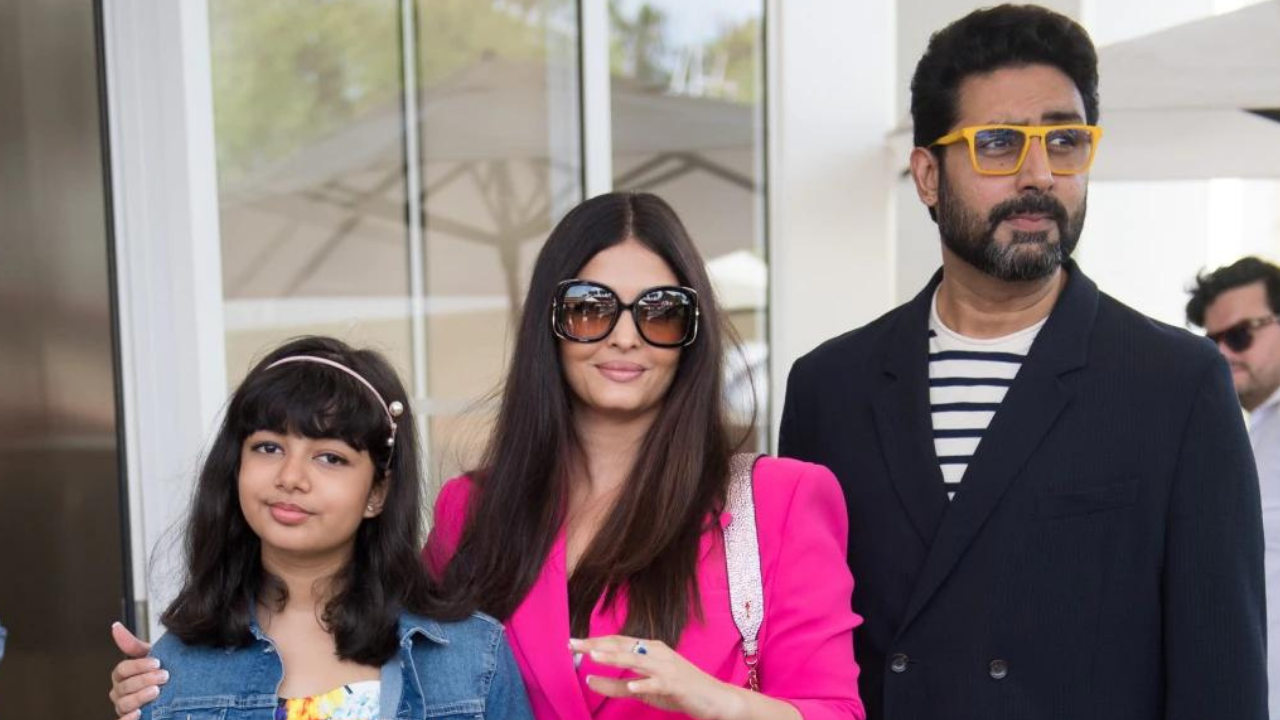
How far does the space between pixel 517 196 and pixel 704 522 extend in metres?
3.86

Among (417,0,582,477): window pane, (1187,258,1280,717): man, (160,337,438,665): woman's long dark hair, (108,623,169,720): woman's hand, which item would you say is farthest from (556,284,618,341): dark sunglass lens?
(417,0,582,477): window pane

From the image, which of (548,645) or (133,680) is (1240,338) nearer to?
(548,645)

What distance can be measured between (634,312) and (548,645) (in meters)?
0.55

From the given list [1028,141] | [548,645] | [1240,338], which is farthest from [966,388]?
[1240,338]

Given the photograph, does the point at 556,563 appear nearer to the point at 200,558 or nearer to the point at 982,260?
the point at 200,558

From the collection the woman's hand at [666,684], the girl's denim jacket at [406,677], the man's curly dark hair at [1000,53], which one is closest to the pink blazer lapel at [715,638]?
the woman's hand at [666,684]

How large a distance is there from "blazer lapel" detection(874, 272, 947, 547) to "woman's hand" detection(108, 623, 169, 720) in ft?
4.10

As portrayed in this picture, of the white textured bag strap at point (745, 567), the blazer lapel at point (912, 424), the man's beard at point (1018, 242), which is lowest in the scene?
the white textured bag strap at point (745, 567)

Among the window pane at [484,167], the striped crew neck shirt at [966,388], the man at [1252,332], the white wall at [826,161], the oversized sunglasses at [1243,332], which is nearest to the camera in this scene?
the striped crew neck shirt at [966,388]

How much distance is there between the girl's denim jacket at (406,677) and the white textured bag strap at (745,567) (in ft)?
1.19

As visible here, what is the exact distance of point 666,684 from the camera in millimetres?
1802

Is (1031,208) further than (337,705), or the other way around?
(1031,208)

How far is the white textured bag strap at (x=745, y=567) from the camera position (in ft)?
6.82

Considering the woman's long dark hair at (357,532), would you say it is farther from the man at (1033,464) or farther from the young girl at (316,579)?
the man at (1033,464)
